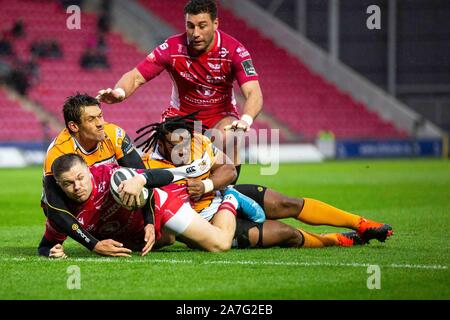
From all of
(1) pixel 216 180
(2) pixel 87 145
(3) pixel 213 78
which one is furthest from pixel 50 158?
(3) pixel 213 78

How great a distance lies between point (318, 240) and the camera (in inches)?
346

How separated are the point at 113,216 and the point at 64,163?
788 millimetres

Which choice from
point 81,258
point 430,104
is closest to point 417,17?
point 430,104

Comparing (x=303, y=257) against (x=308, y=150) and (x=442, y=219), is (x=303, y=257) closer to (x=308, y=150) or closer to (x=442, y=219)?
(x=442, y=219)

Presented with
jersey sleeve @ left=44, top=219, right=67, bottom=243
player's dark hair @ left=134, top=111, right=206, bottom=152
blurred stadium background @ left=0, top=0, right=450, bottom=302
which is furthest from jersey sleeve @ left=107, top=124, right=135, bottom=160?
blurred stadium background @ left=0, top=0, right=450, bottom=302

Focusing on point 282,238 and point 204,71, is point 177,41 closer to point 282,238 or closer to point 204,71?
point 204,71

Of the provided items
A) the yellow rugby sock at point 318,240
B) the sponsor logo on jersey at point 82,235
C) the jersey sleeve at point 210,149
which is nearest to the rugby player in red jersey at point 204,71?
the jersey sleeve at point 210,149

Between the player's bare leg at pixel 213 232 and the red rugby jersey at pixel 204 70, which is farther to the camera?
the red rugby jersey at pixel 204 70

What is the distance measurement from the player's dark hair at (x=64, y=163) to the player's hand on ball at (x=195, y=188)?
1.17 m

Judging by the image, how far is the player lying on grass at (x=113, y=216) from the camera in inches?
301

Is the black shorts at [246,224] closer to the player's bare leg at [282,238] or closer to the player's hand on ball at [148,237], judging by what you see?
→ the player's bare leg at [282,238]

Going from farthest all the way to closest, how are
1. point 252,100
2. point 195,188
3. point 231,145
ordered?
1. point 231,145
2. point 252,100
3. point 195,188

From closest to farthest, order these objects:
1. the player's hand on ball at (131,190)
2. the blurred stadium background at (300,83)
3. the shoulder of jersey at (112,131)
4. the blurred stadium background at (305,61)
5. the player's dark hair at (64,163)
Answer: the player's dark hair at (64,163) → the player's hand on ball at (131,190) → the shoulder of jersey at (112,131) → the blurred stadium background at (300,83) → the blurred stadium background at (305,61)

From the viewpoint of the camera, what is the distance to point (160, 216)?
8.20m
